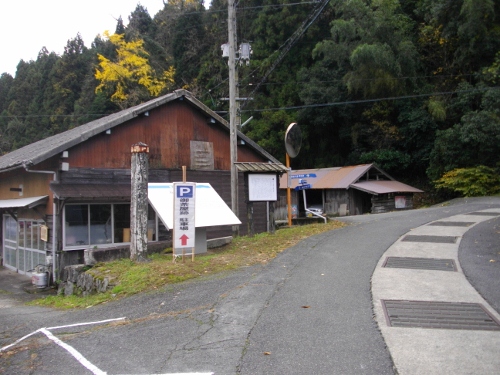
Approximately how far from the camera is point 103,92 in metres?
49.2

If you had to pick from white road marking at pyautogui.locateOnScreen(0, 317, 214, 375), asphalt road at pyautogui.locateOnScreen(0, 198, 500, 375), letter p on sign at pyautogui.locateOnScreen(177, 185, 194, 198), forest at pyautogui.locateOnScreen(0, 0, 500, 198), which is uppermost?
forest at pyautogui.locateOnScreen(0, 0, 500, 198)

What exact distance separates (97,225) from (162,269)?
21.4 feet

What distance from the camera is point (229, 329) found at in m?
6.24

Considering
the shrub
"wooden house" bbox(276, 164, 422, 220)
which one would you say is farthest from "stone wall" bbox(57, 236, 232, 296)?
the shrub

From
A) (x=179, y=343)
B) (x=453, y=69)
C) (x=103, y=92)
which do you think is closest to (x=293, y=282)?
(x=179, y=343)

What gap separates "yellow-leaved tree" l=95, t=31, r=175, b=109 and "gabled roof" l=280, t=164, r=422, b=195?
63.4 feet

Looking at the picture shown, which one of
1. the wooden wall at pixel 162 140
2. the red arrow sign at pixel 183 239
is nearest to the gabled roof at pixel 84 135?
the wooden wall at pixel 162 140

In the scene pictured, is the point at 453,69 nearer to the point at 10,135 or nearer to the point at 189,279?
the point at 189,279

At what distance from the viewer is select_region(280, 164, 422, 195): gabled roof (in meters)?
33.0

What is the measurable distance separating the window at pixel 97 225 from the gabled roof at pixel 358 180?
1752 centimetres

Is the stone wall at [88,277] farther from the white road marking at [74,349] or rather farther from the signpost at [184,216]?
the white road marking at [74,349]

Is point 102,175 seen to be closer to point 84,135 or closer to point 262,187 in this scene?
point 84,135

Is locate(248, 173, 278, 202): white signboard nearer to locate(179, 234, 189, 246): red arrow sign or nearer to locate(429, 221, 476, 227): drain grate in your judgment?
locate(179, 234, 189, 246): red arrow sign

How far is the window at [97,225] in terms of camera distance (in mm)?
14992
